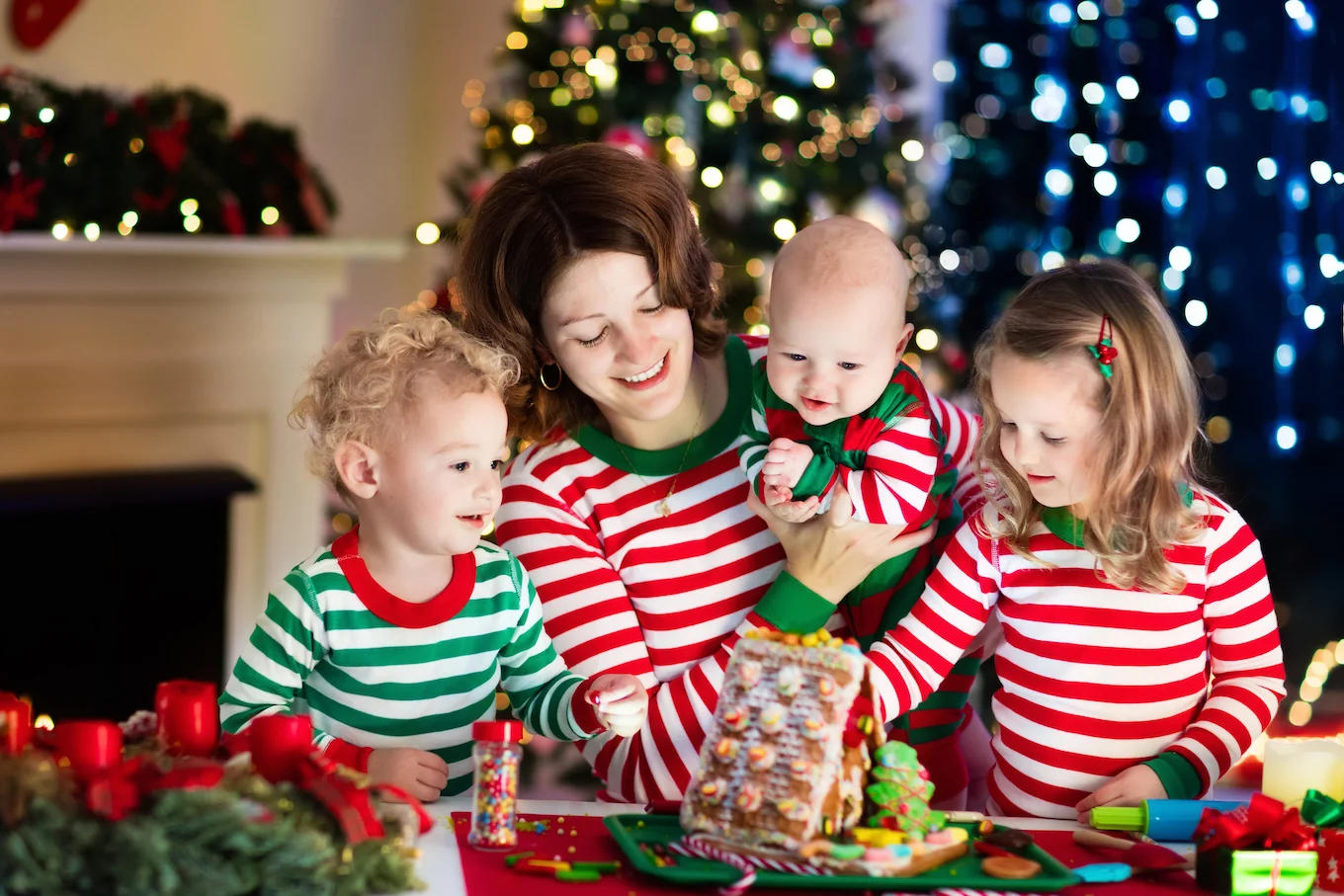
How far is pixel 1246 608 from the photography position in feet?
5.41

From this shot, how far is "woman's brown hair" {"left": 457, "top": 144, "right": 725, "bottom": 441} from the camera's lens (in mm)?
1777

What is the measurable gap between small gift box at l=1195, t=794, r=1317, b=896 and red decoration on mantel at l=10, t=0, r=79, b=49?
10.7 ft

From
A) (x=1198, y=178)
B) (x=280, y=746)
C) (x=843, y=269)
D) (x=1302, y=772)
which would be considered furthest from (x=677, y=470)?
(x=1198, y=178)

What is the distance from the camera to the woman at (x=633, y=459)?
177 cm

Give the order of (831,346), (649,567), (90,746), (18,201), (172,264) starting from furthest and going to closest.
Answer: (172,264)
(18,201)
(649,567)
(831,346)
(90,746)

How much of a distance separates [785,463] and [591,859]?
0.56 metres

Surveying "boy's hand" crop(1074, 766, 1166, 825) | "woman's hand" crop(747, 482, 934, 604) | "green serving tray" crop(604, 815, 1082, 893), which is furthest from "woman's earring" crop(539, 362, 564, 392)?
"boy's hand" crop(1074, 766, 1166, 825)

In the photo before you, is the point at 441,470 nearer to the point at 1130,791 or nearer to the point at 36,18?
the point at 1130,791

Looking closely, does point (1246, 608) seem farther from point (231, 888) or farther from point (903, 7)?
point (903, 7)

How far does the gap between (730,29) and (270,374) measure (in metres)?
1.41

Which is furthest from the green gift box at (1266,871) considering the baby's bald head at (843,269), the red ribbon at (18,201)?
the red ribbon at (18,201)

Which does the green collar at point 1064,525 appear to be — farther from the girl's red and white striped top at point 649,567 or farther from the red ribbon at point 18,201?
the red ribbon at point 18,201

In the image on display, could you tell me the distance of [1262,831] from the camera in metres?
1.35

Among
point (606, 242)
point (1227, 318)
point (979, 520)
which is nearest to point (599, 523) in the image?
point (606, 242)
